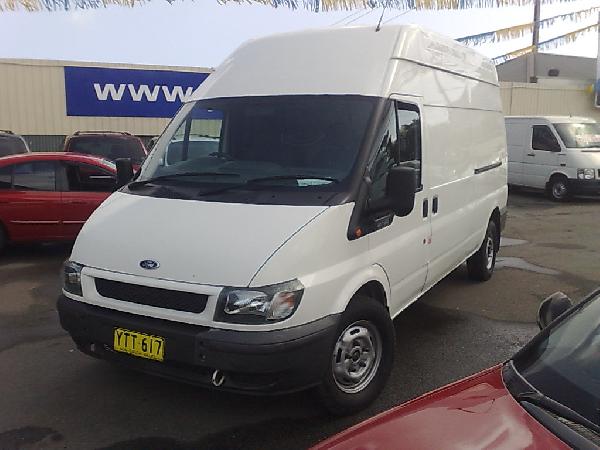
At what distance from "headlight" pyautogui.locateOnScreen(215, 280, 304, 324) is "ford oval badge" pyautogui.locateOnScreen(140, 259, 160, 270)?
0.46 metres

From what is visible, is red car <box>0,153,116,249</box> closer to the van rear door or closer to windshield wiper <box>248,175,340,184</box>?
windshield wiper <box>248,175,340,184</box>

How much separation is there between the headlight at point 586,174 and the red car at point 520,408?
42.5ft

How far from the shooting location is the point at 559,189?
47.9ft

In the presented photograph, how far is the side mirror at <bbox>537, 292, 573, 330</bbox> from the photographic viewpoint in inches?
102

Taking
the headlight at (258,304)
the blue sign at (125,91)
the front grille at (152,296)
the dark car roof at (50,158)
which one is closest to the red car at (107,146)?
the dark car roof at (50,158)

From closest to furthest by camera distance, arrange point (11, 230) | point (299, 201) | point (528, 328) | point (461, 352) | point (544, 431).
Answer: point (544, 431)
point (299, 201)
point (461, 352)
point (528, 328)
point (11, 230)

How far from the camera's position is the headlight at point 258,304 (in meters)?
3.06

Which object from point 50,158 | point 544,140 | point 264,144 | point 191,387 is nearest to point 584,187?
point 544,140

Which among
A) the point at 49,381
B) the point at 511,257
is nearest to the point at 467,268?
the point at 511,257

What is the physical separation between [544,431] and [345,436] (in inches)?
25.4

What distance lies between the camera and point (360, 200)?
11.7ft

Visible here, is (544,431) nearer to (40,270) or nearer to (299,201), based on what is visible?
(299,201)

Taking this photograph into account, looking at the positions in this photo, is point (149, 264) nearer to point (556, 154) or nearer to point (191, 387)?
point (191, 387)

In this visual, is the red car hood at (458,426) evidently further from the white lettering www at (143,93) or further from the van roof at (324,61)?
the white lettering www at (143,93)
